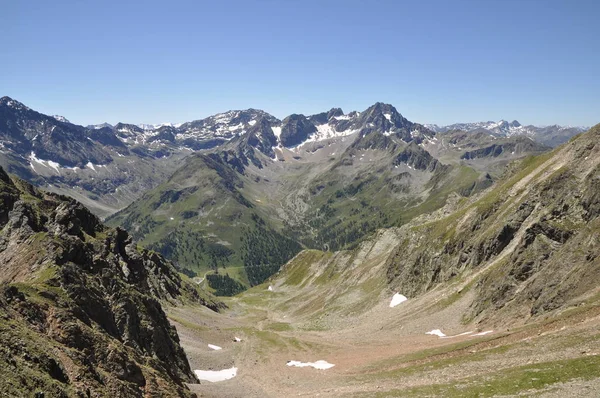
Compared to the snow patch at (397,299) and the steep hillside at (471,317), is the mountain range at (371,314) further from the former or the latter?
the snow patch at (397,299)

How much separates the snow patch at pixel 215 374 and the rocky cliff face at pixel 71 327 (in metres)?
10.2

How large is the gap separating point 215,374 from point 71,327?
43.0m

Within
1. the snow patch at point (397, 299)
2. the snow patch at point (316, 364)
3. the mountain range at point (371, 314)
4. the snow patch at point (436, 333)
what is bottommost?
the snow patch at point (316, 364)

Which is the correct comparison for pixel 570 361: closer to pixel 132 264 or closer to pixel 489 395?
pixel 489 395

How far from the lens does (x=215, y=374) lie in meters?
76.5

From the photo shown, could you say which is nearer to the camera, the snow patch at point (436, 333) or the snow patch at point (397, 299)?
the snow patch at point (436, 333)

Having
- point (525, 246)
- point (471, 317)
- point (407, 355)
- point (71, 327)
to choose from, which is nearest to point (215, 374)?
point (407, 355)

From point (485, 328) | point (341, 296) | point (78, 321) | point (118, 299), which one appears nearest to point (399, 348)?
point (485, 328)

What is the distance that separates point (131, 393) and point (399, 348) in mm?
50525

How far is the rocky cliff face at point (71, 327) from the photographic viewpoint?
3000cm

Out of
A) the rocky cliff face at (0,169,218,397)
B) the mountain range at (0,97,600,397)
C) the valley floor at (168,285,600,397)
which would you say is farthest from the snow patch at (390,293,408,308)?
the rocky cliff face at (0,169,218,397)

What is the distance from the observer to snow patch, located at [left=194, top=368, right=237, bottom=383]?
241ft

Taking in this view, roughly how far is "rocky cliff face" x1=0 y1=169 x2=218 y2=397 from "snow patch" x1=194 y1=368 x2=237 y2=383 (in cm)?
1021

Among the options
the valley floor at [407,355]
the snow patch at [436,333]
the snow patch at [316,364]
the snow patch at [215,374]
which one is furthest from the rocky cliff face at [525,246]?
the snow patch at [215,374]
